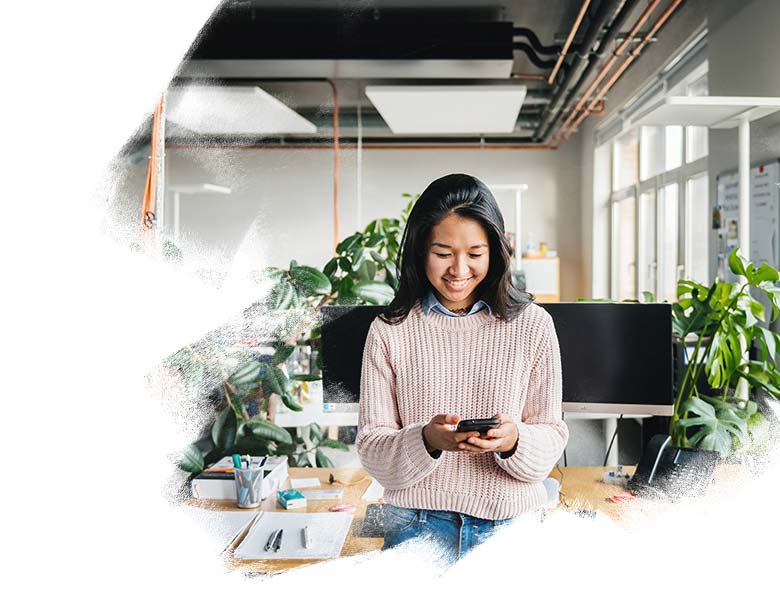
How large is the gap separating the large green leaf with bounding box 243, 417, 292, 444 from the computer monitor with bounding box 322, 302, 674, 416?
574 mm

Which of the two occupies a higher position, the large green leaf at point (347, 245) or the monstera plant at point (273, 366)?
the large green leaf at point (347, 245)

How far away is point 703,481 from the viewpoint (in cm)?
117

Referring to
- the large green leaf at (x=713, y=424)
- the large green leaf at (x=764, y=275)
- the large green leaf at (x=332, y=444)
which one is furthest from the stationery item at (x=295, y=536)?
the large green leaf at (x=764, y=275)

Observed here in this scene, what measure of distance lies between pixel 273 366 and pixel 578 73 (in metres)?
2.28

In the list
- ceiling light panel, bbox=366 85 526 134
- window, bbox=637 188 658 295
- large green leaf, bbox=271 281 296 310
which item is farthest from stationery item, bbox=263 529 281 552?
window, bbox=637 188 658 295

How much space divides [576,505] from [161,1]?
0.95 m

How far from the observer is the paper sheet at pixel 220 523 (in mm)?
870

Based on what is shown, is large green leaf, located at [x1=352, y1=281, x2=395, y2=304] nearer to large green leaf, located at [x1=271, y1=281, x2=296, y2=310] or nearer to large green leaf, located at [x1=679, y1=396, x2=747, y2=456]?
large green leaf, located at [x1=271, y1=281, x2=296, y2=310]

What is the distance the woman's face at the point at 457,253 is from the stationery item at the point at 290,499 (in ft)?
2.18

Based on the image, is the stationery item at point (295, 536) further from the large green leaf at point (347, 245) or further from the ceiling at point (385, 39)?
the ceiling at point (385, 39)

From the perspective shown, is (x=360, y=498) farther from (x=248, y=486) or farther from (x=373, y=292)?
(x=373, y=292)

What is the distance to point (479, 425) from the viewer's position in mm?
706

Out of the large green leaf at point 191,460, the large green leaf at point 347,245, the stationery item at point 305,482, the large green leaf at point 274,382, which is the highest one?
the large green leaf at point 347,245

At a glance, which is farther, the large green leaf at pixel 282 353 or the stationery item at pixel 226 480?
the large green leaf at pixel 282 353
